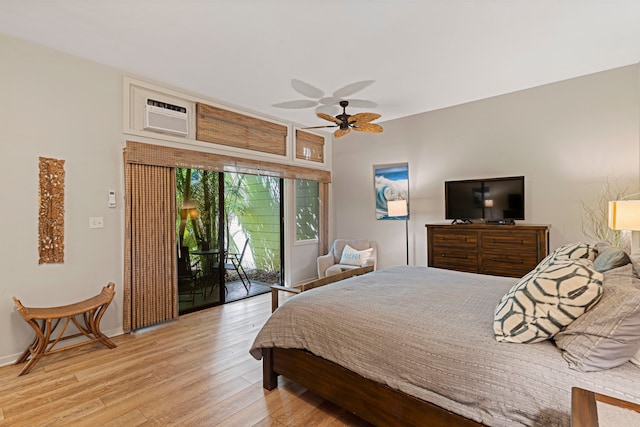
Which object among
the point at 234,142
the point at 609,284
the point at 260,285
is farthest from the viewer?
the point at 260,285

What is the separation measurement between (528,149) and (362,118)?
2.20m

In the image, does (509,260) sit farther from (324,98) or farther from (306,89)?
(306,89)

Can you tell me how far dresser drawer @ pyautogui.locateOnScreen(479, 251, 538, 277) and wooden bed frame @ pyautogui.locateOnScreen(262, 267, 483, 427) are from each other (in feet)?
8.99

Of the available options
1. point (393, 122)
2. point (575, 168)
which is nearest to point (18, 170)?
point (393, 122)

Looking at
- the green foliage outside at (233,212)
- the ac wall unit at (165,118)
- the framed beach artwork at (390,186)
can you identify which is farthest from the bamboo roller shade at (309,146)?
the ac wall unit at (165,118)

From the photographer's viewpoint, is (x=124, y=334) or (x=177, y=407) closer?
(x=177, y=407)

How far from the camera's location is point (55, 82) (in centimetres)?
283

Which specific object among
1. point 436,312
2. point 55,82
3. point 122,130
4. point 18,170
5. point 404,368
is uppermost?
point 55,82

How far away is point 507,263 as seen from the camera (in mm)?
3621

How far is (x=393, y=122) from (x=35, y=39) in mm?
4323

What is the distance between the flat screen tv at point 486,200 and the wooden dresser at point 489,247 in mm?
249

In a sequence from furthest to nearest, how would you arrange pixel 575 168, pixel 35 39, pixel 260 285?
pixel 260 285, pixel 575 168, pixel 35 39

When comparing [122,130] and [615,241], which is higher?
[122,130]

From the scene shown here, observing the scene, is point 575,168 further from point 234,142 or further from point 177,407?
point 177,407
